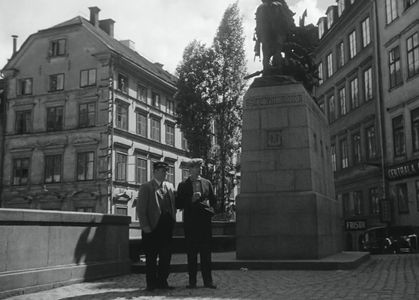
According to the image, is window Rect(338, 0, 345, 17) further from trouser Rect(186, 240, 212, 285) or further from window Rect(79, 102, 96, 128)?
trouser Rect(186, 240, 212, 285)

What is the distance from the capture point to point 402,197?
29125 mm

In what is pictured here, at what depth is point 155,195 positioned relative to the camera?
7750 millimetres

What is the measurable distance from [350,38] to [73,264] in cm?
3237

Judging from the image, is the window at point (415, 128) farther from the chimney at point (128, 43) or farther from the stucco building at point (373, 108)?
the chimney at point (128, 43)

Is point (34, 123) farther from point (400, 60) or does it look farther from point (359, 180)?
point (400, 60)

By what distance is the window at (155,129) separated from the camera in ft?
157

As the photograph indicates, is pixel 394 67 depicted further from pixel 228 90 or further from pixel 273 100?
pixel 273 100

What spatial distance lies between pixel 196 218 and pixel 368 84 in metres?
28.4

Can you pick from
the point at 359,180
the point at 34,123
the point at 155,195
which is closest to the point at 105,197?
the point at 34,123

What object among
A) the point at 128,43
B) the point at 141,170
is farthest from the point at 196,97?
the point at 128,43

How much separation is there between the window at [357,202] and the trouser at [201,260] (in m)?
28.8

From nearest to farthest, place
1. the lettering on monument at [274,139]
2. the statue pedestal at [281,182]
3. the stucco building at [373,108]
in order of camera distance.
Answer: the statue pedestal at [281,182]
the lettering on monument at [274,139]
the stucco building at [373,108]

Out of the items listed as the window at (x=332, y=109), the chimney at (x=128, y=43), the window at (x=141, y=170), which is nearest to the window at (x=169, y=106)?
the window at (x=141, y=170)

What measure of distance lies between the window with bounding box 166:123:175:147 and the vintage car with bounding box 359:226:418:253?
28.3 metres
